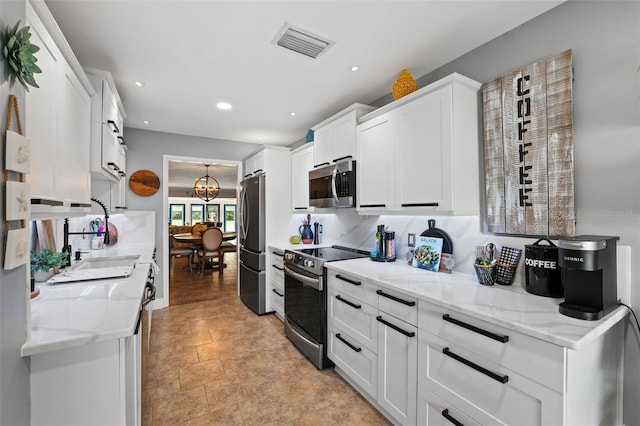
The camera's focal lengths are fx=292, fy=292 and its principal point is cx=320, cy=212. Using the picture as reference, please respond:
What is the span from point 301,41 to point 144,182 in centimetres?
317

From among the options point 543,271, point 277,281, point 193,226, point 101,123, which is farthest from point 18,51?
point 193,226

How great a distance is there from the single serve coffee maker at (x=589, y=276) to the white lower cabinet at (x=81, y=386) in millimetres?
1985

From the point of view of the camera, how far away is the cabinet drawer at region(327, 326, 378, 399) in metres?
2.04

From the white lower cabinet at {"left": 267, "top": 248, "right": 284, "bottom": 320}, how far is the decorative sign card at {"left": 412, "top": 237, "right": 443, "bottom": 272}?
165 centimetres

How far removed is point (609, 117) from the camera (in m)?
1.49

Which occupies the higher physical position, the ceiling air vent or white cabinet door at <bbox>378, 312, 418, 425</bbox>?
the ceiling air vent

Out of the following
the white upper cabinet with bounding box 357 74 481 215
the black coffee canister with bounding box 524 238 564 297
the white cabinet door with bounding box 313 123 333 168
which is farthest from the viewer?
the white cabinet door with bounding box 313 123 333 168

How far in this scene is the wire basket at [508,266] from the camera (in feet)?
5.98

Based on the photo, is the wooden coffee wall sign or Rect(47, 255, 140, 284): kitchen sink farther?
Rect(47, 255, 140, 284): kitchen sink

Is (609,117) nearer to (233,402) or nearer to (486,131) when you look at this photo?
(486,131)

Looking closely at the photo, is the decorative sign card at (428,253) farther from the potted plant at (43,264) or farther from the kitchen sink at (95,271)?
the potted plant at (43,264)

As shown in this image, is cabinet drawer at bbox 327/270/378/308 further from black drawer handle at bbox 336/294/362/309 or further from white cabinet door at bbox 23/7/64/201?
white cabinet door at bbox 23/7/64/201

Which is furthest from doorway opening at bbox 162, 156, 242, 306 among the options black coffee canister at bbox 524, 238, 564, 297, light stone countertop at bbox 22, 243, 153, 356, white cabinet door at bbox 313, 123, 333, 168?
black coffee canister at bbox 524, 238, 564, 297

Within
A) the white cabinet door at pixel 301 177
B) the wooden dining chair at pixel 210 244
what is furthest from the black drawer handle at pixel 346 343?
the wooden dining chair at pixel 210 244
